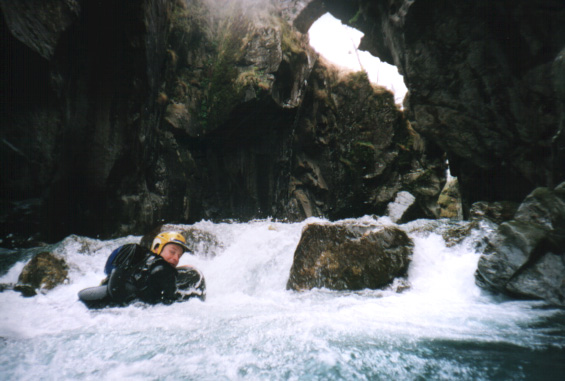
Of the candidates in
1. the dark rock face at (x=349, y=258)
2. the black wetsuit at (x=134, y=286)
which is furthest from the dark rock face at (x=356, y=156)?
the black wetsuit at (x=134, y=286)

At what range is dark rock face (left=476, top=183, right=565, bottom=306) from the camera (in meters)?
3.66

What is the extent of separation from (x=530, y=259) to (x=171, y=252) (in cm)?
450

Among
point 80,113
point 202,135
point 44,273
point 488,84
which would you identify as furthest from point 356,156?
point 44,273

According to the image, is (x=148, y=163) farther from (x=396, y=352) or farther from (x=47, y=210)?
(x=396, y=352)

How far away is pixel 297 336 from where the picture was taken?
258 cm

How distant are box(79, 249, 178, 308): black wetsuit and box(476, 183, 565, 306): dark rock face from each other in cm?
414

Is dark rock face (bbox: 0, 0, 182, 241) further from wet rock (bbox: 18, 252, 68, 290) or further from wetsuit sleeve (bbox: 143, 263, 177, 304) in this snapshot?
wetsuit sleeve (bbox: 143, 263, 177, 304)

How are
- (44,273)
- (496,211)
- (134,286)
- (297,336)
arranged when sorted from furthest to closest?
1. (496,211)
2. (44,273)
3. (134,286)
4. (297,336)

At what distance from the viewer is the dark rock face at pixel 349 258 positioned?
4.71m

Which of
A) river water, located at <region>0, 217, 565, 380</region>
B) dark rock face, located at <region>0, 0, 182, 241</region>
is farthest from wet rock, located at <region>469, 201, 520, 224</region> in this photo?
dark rock face, located at <region>0, 0, 182, 241</region>

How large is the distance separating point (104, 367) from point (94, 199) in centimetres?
772

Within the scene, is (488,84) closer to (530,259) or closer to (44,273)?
(530,259)

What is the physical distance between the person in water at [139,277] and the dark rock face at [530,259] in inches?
161

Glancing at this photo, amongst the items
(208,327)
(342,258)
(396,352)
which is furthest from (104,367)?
(342,258)
